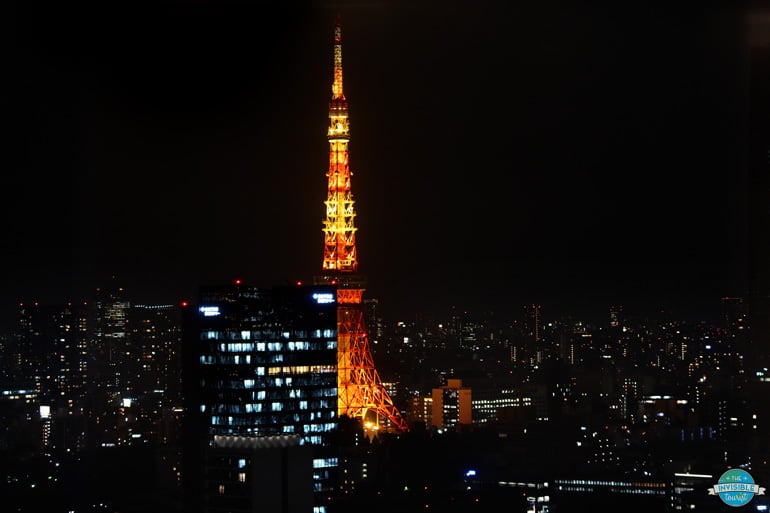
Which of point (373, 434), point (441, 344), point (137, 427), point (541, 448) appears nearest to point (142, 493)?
point (373, 434)

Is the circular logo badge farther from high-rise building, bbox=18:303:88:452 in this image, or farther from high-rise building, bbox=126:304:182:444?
high-rise building, bbox=18:303:88:452

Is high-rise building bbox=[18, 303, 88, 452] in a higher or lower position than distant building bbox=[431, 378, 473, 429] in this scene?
higher

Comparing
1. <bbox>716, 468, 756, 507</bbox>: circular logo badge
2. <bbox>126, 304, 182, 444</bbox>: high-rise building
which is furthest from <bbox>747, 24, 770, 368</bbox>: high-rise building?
<bbox>126, 304, 182, 444</bbox>: high-rise building

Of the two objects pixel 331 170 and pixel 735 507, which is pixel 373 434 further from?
pixel 735 507

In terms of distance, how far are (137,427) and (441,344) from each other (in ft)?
31.7

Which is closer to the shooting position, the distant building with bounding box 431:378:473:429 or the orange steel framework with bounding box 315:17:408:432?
the orange steel framework with bounding box 315:17:408:432

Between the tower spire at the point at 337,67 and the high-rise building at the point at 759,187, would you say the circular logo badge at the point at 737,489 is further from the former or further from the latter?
the tower spire at the point at 337,67

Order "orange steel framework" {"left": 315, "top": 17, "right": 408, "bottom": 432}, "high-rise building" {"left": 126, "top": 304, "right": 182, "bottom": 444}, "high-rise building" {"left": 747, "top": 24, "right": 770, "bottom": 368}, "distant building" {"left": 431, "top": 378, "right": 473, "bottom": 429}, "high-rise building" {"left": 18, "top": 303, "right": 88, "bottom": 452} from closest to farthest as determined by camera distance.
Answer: "high-rise building" {"left": 747, "top": 24, "right": 770, "bottom": 368}, "orange steel framework" {"left": 315, "top": 17, "right": 408, "bottom": 432}, "high-rise building" {"left": 126, "top": 304, "right": 182, "bottom": 444}, "high-rise building" {"left": 18, "top": 303, "right": 88, "bottom": 452}, "distant building" {"left": 431, "top": 378, "right": 473, "bottom": 429}

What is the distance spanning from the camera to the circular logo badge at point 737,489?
47.5 feet

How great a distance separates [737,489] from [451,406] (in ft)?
35.3

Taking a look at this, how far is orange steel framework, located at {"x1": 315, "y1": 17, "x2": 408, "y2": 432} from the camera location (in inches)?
654

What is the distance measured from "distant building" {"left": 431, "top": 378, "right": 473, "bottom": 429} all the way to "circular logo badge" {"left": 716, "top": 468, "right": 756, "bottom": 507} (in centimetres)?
943

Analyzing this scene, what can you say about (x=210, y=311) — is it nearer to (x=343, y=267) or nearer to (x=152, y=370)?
(x=343, y=267)

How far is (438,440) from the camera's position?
18.8 metres
